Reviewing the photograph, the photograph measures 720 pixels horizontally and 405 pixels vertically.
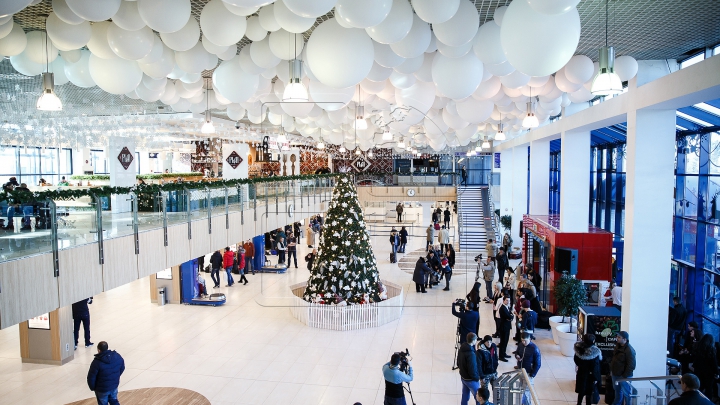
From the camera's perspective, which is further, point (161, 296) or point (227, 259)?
point (227, 259)

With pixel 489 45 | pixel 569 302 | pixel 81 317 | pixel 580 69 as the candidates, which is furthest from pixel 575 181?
pixel 81 317

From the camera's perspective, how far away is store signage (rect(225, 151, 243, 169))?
14.1 m

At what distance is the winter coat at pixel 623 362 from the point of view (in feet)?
21.6

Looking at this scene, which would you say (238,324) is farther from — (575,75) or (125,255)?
(575,75)

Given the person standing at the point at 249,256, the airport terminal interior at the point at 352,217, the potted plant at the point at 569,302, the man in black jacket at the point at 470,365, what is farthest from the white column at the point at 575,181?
the person standing at the point at 249,256

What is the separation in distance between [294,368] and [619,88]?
6.80m

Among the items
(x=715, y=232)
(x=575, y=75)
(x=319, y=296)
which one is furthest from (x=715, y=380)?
(x=319, y=296)

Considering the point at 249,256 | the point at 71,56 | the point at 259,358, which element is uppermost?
the point at 71,56

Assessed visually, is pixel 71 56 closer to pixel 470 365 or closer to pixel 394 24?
pixel 394 24

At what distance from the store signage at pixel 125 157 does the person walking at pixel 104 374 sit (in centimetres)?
702

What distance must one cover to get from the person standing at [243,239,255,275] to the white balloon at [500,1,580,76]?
14.9 m

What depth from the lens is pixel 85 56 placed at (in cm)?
541

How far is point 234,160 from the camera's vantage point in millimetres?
14164

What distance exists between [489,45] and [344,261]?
25.6ft
